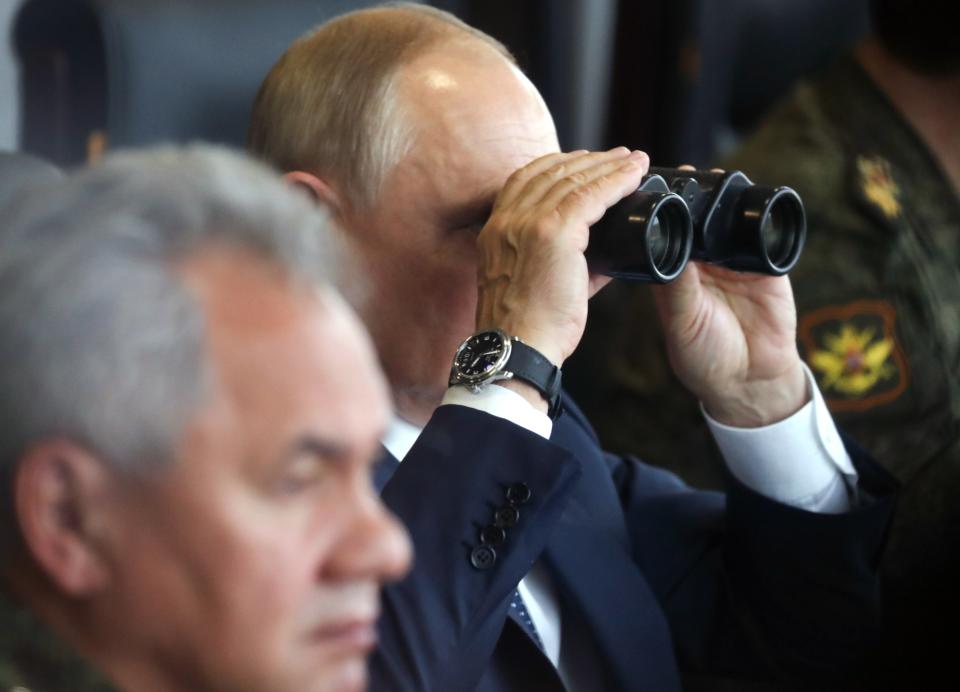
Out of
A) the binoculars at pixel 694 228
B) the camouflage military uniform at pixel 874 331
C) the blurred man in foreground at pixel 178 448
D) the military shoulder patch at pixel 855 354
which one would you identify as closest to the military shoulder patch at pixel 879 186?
the camouflage military uniform at pixel 874 331

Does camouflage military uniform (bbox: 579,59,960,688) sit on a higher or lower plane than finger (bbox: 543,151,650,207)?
lower

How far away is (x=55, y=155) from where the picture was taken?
167cm

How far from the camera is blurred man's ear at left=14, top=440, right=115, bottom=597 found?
28.5 inches

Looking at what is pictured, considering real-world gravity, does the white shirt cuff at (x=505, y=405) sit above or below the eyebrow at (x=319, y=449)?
below

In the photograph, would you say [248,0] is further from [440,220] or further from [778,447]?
[778,447]

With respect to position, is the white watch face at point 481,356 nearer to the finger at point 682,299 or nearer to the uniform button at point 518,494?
the uniform button at point 518,494

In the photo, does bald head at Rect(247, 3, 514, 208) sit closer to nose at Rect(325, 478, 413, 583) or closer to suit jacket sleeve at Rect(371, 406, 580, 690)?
suit jacket sleeve at Rect(371, 406, 580, 690)

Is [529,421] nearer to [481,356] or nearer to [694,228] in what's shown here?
[481,356]

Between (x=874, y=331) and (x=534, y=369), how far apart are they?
3.39 feet

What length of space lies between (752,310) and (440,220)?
1.42ft

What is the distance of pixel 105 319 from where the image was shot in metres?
0.72

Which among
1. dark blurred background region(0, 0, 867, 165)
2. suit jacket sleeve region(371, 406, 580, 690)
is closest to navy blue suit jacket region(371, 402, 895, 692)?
suit jacket sleeve region(371, 406, 580, 690)

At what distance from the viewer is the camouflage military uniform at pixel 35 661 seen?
76 cm

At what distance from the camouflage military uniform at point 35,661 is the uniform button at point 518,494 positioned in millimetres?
479
